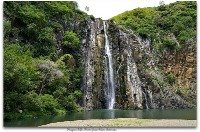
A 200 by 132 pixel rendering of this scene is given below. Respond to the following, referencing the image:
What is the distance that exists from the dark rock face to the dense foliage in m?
0.79

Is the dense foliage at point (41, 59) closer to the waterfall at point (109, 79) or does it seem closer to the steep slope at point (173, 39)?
the waterfall at point (109, 79)

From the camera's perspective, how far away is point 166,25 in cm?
3359

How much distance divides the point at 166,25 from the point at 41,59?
14129 millimetres

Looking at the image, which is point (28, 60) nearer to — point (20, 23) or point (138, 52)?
point (20, 23)

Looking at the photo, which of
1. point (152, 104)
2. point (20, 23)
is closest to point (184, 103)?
point (152, 104)

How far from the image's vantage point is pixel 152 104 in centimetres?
2705

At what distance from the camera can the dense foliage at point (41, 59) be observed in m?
16.9

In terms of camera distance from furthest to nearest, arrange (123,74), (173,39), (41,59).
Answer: (173,39) < (123,74) < (41,59)

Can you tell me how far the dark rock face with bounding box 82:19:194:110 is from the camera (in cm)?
2558

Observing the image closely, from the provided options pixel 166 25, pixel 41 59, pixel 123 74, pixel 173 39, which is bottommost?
pixel 123 74

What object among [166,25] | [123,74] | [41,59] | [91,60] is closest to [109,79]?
[123,74]

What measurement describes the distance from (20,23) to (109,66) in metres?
6.39

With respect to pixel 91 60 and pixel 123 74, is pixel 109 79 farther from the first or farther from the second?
pixel 91 60

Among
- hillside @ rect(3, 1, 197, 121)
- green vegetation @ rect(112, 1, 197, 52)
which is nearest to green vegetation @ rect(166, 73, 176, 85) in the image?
hillside @ rect(3, 1, 197, 121)
